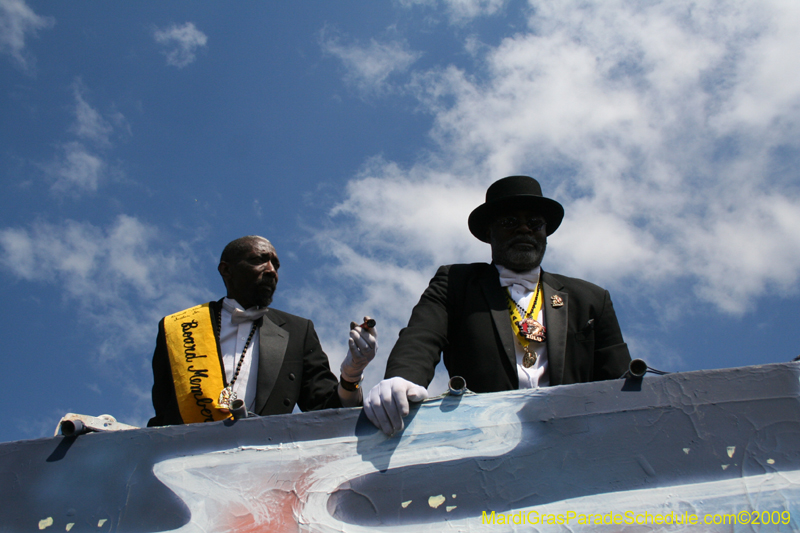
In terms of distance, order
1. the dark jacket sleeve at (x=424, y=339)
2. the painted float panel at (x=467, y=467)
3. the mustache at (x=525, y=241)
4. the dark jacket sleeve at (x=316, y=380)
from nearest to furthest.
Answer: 1. the painted float panel at (x=467, y=467)
2. the dark jacket sleeve at (x=424, y=339)
3. the mustache at (x=525, y=241)
4. the dark jacket sleeve at (x=316, y=380)

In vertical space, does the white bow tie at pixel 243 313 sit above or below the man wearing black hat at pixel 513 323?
above

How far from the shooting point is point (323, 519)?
2627 mm

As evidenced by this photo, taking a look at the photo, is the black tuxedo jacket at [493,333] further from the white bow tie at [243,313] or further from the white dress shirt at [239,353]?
the white bow tie at [243,313]

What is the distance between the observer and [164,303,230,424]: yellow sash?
13.1 ft

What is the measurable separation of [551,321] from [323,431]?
1513mm

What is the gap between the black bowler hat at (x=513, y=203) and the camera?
4.35 meters

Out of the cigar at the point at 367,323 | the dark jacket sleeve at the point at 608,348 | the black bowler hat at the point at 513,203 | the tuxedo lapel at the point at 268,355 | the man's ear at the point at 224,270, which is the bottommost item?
the dark jacket sleeve at the point at 608,348

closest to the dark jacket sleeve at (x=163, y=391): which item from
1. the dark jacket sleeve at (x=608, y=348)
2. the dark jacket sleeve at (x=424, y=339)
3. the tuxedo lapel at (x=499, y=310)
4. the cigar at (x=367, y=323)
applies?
the cigar at (x=367, y=323)

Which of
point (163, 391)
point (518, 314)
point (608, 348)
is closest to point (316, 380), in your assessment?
point (163, 391)

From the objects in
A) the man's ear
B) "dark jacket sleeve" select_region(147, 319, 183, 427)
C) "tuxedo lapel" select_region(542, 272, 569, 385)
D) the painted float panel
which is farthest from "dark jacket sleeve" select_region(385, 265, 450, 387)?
the man's ear

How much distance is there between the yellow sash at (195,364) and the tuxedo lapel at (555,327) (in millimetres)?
2028

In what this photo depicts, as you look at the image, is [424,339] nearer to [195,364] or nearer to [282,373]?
[282,373]

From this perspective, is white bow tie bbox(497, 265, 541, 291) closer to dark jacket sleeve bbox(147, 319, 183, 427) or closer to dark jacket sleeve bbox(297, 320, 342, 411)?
dark jacket sleeve bbox(297, 320, 342, 411)

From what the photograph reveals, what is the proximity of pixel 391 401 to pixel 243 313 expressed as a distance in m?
2.13
